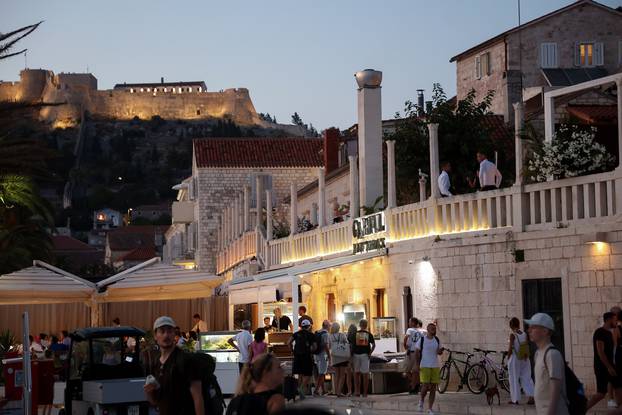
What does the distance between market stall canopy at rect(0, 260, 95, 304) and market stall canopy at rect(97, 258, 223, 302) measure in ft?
1.78

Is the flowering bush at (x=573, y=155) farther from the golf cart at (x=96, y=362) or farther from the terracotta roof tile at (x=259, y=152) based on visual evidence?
the terracotta roof tile at (x=259, y=152)

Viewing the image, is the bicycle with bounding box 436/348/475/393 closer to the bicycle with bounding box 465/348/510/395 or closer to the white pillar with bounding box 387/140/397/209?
the bicycle with bounding box 465/348/510/395

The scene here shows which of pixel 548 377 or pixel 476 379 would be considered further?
pixel 476 379

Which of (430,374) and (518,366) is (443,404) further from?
(518,366)

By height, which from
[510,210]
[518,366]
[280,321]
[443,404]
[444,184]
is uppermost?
[444,184]

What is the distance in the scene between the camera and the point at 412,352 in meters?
23.8

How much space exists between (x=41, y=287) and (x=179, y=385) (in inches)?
738

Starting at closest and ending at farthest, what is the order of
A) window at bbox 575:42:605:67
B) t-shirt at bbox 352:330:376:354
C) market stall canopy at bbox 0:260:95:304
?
t-shirt at bbox 352:330:376:354, market stall canopy at bbox 0:260:95:304, window at bbox 575:42:605:67

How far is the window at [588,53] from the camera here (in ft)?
169

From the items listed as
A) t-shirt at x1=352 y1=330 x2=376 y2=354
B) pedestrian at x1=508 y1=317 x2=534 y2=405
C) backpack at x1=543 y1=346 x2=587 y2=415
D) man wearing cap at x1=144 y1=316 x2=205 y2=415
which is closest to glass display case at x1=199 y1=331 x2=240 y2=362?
t-shirt at x1=352 y1=330 x2=376 y2=354

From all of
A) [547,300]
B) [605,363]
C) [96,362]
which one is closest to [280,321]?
[547,300]

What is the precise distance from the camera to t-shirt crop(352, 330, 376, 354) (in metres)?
23.8

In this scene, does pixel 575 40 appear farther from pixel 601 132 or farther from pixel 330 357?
pixel 330 357

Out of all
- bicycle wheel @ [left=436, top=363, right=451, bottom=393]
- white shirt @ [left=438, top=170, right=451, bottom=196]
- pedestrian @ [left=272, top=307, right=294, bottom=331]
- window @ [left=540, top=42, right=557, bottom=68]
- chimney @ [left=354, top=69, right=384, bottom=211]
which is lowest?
bicycle wheel @ [left=436, top=363, right=451, bottom=393]
